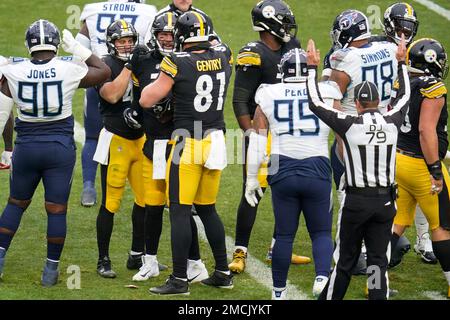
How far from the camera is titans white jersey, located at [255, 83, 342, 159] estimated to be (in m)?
7.44

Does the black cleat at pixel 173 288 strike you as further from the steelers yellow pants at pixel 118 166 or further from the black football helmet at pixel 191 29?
the black football helmet at pixel 191 29

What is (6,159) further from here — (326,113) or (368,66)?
(326,113)

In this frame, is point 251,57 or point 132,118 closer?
point 132,118

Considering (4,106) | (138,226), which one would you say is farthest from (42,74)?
(138,226)

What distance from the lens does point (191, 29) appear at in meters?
7.65

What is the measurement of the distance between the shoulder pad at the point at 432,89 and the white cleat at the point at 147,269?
247 centimetres

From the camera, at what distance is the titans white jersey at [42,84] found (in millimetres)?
7695

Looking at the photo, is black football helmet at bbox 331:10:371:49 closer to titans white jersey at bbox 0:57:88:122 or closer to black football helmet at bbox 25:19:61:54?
titans white jersey at bbox 0:57:88:122

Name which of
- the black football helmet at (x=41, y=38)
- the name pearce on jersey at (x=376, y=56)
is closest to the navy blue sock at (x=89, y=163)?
the black football helmet at (x=41, y=38)

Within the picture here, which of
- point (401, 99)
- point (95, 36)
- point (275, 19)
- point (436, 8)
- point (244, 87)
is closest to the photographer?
point (401, 99)

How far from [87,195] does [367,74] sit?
11.0 ft

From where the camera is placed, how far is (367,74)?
8.31 m

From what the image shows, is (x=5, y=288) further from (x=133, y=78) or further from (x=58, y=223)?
(x=133, y=78)

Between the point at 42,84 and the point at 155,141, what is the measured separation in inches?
38.8
